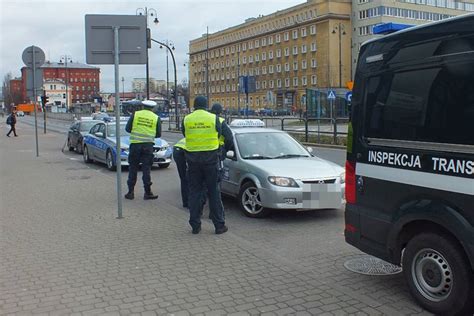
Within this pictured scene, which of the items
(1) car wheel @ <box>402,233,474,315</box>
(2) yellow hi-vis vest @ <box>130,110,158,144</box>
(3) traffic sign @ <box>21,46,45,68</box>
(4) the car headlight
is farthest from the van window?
(3) traffic sign @ <box>21,46,45,68</box>

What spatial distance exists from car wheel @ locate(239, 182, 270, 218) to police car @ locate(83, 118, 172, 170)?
640cm

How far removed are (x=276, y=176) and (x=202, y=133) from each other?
1.40m

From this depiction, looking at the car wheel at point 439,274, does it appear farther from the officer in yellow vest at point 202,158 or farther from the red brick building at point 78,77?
the red brick building at point 78,77

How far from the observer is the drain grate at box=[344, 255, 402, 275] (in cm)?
520

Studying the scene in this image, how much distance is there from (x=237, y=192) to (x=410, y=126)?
172 inches

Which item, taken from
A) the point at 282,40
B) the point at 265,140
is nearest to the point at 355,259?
the point at 265,140

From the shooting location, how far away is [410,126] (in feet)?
13.8

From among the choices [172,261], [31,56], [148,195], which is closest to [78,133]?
[31,56]

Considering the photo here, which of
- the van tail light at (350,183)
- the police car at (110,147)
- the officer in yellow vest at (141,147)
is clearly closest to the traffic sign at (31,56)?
the police car at (110,147)

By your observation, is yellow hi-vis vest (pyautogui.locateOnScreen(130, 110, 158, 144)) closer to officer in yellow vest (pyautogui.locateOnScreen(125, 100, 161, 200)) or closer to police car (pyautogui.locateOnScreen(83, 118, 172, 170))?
officer in yellow vest (pyautogui.locateOnScreen(125, 100, 161, 200))

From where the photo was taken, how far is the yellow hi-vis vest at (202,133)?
668cm

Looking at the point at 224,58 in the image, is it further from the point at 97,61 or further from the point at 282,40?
the point at 97,61

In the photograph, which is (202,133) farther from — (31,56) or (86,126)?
(86,126)

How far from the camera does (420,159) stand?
13.5ft
